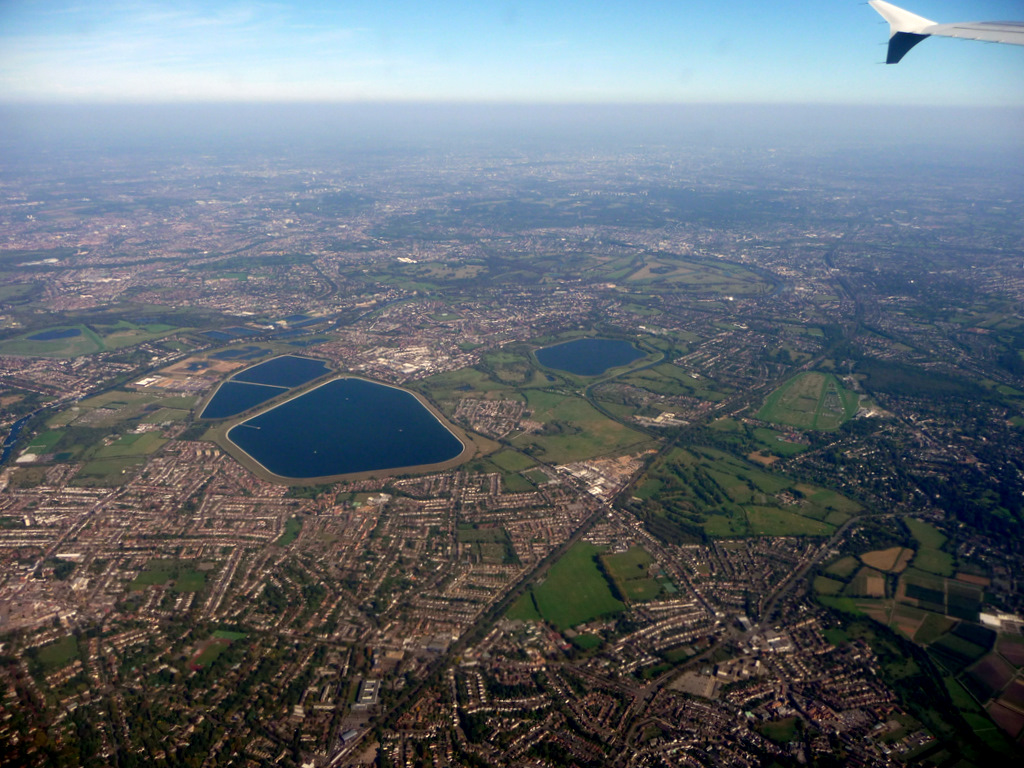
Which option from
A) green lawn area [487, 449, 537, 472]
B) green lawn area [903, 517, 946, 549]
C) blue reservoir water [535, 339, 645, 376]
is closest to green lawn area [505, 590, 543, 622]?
green lawn area [487, 449, 537, 472]

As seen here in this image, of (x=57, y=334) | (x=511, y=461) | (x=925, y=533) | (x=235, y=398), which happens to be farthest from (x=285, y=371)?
(x=925, y=533)

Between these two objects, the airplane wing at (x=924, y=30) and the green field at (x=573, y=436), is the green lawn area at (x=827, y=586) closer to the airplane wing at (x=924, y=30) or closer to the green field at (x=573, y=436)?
the green field at (x=573, y=436)

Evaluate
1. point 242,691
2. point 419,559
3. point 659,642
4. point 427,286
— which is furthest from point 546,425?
point 427,286

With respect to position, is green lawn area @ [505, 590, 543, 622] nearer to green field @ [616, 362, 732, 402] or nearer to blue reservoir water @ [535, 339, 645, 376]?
green field @ [616, 362, 732, 402]

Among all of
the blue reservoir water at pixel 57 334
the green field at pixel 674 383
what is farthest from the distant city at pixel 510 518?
the blue reservoir water at pixel 57 334

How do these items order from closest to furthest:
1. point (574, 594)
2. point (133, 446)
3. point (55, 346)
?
1. point (574, 594)
2. point (133, 446)
3. point (55, 346)

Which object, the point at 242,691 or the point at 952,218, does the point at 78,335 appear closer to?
the point at 242,691

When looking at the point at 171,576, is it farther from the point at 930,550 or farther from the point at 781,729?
the point at 930,550
